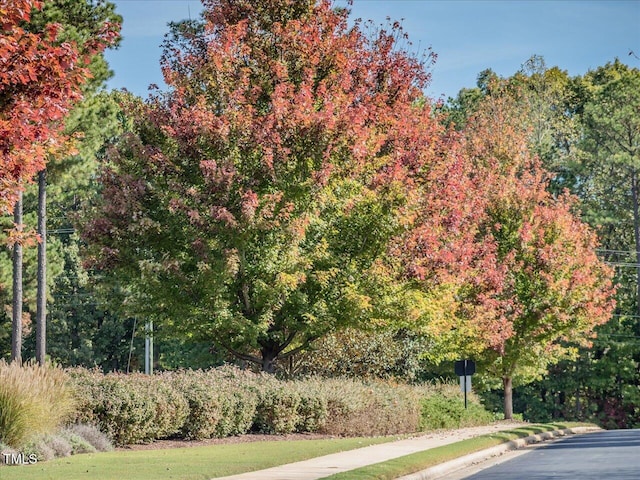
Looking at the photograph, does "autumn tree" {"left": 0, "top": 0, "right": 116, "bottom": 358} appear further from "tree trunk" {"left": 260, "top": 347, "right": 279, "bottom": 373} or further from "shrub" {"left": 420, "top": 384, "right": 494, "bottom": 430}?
"shrub" {"left": 420, "top": 384, "right": 494, "bottom": 430}

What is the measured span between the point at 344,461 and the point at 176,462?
3.19 metres

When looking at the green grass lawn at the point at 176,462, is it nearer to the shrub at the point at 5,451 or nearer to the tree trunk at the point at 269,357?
the shrub at the point at 5,451

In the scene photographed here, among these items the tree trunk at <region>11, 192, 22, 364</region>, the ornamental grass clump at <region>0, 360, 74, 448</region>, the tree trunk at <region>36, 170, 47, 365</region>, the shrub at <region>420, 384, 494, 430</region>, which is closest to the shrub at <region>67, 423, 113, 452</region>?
the ornamental grass clump at <region>0, 360, 74, 448</region>

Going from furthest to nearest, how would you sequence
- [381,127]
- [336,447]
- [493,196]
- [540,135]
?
1. [540,135]
2. [493,196]
3. [381,127]
4. [336,447]

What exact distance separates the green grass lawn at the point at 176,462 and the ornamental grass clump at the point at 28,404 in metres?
0.94

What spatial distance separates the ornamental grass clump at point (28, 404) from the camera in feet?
60.7

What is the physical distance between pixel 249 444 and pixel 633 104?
5002 cm

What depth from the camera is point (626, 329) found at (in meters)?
66.4

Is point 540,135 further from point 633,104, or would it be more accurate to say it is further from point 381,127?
point 381,127

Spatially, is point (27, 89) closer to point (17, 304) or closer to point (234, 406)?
point (234, 406)

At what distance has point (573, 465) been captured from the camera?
65.5 feet

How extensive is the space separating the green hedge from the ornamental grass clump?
1.00 meters

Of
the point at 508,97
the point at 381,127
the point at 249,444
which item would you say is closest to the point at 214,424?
the point at 249,444

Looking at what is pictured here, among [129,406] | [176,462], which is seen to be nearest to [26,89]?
[176,462]
